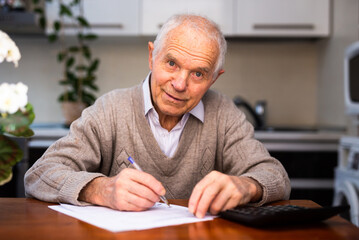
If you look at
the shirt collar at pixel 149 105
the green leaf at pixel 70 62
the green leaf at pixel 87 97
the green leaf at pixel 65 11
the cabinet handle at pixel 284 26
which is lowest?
the green leaf at pixel 87 97

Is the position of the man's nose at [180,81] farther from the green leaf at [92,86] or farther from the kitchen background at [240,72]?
the kitchen background at [240,72]

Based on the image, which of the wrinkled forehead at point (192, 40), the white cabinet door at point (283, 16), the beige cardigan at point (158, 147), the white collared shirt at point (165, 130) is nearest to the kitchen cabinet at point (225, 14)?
the white cabinet door at point (283, 16)

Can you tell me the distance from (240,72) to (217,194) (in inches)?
93.4

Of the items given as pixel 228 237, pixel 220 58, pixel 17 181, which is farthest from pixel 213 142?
pixel 17 181

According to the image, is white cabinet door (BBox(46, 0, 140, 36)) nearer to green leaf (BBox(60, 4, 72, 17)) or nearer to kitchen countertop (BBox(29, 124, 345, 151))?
green leaf (BBox(60, 4, 72, 17))

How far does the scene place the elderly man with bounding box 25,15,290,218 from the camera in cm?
108

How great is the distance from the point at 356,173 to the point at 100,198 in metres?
1.43

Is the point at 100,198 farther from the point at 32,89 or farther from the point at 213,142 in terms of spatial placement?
the point at 32,89

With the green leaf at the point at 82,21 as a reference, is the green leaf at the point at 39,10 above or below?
above

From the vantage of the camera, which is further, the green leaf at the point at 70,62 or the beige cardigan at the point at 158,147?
the green leaf at the point at 70,62

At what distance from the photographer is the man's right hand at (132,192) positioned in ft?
3.18

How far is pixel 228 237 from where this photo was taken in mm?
787

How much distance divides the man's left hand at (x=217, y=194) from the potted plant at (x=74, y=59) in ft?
6.49

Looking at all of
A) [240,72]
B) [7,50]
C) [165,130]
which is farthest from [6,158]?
[240,72]
